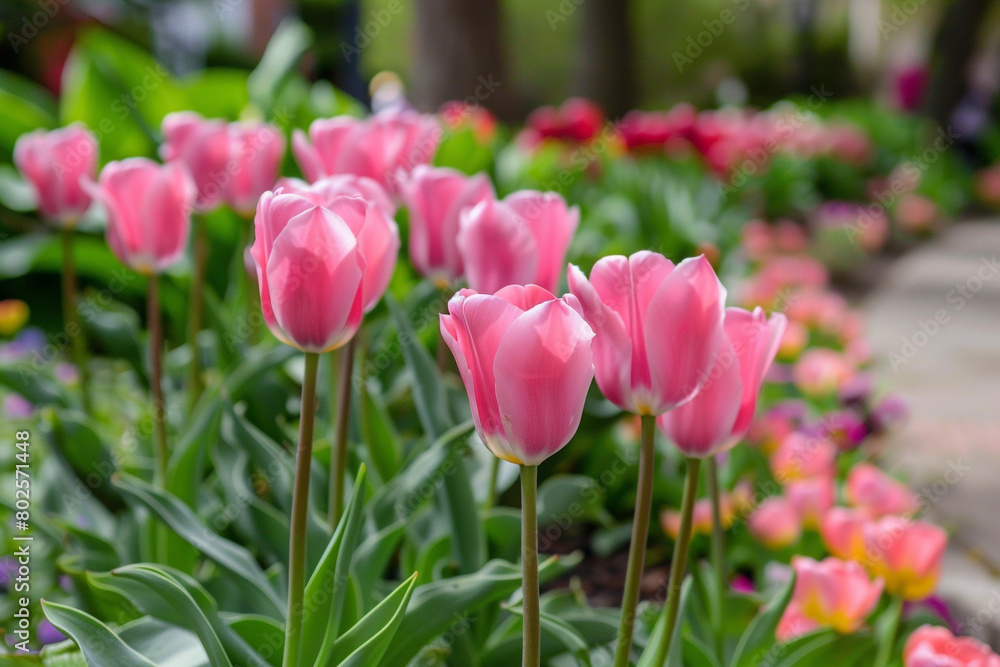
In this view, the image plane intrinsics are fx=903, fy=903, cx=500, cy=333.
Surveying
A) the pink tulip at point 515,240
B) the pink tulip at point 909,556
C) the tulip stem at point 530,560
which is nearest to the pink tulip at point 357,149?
the pink tulip at point 515,240

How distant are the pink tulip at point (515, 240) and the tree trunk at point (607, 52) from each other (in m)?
6.79

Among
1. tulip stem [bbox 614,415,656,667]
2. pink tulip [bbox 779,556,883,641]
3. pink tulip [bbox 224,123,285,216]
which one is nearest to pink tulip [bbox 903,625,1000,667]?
pink tulip [bbox 779,556,883,641]

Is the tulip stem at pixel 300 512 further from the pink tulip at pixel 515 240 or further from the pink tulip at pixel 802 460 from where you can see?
the pink tulip at pixel 802 460

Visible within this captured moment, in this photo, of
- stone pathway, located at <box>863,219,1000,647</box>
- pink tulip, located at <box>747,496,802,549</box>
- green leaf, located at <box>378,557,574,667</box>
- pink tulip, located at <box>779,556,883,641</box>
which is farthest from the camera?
A: stone pathway, located at <box>863,219,1000,647</box>

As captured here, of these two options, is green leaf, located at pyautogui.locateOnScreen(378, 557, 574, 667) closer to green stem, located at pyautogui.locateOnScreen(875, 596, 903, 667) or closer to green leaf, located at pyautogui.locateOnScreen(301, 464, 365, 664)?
green leaf, located at pyautogui.locateOnScreen(301, 464, 365, 664)

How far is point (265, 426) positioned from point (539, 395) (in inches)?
39.8

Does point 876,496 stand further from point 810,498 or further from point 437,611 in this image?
point 437,611

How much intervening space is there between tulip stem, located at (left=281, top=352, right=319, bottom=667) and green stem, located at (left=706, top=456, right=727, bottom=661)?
0.41 m

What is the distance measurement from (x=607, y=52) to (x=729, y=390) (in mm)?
7314

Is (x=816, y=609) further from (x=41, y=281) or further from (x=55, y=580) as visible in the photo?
(x=41, y=281)

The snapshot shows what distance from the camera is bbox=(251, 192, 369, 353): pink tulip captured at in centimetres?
73

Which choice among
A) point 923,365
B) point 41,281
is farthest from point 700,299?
point 923,365

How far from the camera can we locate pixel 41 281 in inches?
111

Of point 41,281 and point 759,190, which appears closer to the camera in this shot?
point 41,281
